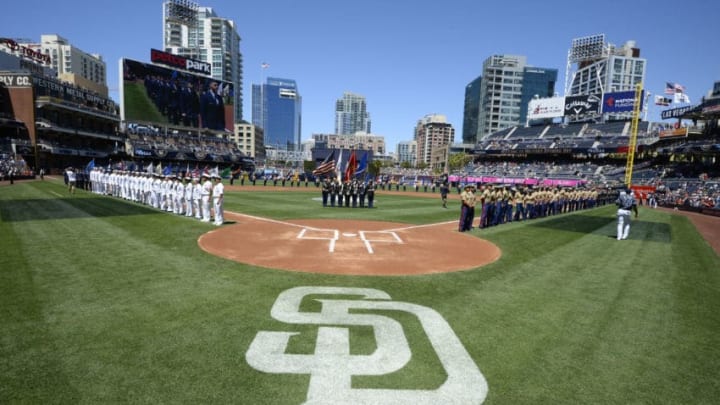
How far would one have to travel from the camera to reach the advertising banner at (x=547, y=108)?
74875 millimetres

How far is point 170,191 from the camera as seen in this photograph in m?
18.2

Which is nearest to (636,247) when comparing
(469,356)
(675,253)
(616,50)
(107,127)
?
(675,253)

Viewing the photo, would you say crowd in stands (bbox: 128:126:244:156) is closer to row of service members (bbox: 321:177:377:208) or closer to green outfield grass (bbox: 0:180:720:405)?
row of service members (bbox: 321:177:377:208)

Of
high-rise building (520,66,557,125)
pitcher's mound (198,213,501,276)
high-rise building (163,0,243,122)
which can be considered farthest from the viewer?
high-rise building (520,66,557,125)

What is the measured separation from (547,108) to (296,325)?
8430 cm

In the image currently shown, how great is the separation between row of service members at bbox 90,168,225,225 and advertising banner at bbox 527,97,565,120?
7526cm

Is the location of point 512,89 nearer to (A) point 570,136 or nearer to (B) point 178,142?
(A) point 570,136

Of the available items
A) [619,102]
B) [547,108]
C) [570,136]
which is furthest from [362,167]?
[547,108]

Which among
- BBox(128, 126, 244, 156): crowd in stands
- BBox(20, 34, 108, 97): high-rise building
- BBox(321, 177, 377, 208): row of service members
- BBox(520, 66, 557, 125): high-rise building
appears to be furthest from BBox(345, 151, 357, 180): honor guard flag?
BBox(20, 34, 108, 97): high-rise building

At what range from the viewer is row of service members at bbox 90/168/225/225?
15.5m

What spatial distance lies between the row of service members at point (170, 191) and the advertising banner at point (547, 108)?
75.3m

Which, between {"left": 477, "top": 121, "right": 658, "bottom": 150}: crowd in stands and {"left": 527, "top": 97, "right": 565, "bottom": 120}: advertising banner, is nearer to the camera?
{"left": 477, "top": 121, "right": 658, "bottom": 150}: crowd in stands

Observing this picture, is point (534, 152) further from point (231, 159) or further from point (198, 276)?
point (198, 276)

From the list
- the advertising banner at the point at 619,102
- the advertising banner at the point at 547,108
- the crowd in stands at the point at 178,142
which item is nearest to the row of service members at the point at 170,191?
the crowd in stands at the point at 178,142
